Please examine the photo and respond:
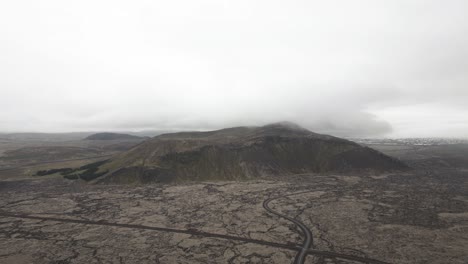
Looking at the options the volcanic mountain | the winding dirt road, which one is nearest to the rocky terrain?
the winding dirt road

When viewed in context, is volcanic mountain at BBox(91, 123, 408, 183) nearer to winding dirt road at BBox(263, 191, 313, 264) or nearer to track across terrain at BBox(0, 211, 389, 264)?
track across terrain at BBox(0, 211, 389, 264)

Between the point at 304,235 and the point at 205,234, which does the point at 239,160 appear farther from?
the point at 304,235

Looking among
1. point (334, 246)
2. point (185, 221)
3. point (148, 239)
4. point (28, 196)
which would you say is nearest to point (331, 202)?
point (334, 246)

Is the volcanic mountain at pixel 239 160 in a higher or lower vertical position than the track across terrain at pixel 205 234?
higher

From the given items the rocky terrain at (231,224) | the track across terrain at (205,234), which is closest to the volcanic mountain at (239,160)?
the rocky terrain at (231,224)

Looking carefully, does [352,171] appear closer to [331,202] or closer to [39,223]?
[331,202]

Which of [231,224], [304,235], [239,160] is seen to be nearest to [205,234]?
[231,224]

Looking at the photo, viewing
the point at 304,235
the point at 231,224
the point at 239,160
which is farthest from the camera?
the point at 239,160

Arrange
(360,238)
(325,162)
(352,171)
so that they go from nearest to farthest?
(360,238), (352,171), (325,162)

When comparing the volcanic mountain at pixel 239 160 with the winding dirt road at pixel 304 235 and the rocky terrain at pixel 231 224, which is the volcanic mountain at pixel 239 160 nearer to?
the rocky terrain at pixel 231 224
